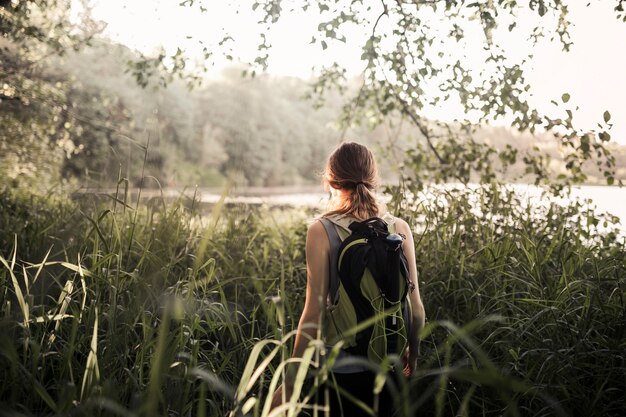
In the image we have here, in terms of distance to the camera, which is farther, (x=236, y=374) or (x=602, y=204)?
(x=602, y=204)

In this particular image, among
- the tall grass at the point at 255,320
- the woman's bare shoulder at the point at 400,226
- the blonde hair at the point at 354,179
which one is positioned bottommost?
the tall grass at the point at 255,320

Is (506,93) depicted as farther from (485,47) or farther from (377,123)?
(377,123)

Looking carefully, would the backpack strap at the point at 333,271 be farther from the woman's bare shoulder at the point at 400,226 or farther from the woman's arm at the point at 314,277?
the woman's bare shoulder at the point at 400,226

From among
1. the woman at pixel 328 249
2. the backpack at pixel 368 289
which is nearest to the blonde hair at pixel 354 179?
the woman at pixel 328 249

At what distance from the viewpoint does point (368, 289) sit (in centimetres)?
215

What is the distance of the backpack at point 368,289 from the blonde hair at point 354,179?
0.14 metres

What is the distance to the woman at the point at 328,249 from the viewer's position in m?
2.29

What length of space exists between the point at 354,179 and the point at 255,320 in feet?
3.69

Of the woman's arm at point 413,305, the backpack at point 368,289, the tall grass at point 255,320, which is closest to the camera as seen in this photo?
the tall grass at point 255,320

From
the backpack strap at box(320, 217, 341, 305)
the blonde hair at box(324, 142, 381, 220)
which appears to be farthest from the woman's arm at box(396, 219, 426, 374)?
the backpack strap at box(320, 217, 341, 305)

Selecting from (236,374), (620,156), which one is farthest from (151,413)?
(620,156)

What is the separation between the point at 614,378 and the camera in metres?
2.68

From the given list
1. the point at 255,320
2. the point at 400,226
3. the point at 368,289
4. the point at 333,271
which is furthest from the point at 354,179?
the point at 255,320

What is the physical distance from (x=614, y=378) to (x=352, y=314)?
1354 millimetres
